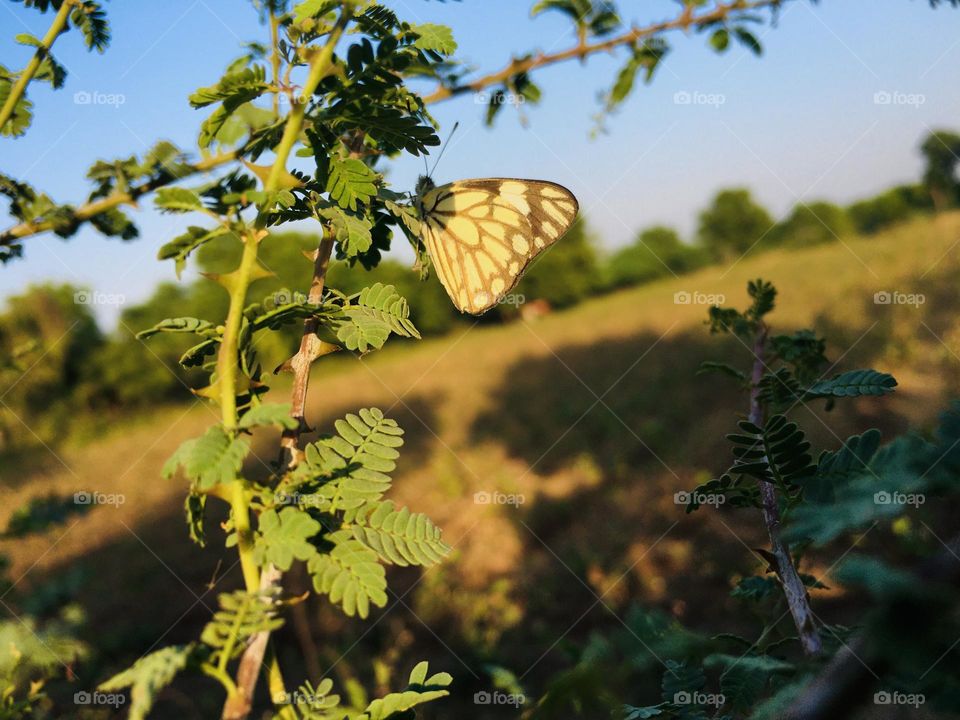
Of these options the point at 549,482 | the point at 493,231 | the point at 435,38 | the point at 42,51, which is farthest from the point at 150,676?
the point at 549,482

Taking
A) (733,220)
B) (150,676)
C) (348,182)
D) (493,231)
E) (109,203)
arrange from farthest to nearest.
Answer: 1. (733,220)
2. (493,231)
3. (109,203)
4. (348,182)
5. (150,676)

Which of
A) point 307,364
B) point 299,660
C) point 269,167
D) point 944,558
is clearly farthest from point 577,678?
point 299,660

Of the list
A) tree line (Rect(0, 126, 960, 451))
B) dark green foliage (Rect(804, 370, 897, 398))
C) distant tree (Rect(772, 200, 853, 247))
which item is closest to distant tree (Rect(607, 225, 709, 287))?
tree line (Rect(0, 126, 960, 451))

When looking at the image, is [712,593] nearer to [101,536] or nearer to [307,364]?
[307,364]

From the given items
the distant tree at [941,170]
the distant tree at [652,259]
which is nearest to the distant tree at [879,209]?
the distant tree at [652,259]

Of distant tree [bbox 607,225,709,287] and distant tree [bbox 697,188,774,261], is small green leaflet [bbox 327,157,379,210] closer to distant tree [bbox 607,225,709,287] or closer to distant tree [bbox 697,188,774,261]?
distant tree [bbox 607,225,709,287]

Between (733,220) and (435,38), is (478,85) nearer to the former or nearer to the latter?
(435,38)
